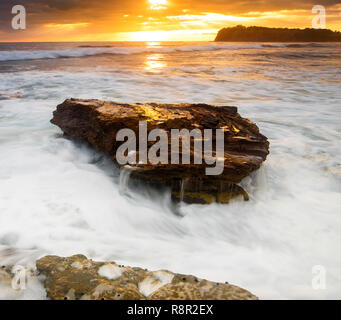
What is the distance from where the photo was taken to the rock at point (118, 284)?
1671mm

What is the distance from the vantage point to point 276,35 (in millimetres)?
98062

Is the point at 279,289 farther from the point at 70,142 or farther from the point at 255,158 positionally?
the point at 70,142

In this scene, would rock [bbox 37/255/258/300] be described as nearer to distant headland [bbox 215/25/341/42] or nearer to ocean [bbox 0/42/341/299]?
ocean [bbox 0/42/341/299]

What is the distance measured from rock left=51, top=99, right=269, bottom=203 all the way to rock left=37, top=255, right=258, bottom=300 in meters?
1.30

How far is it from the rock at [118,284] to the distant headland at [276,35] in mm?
106203

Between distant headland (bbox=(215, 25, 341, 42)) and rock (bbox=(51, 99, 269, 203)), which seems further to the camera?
distant headland (bbox=(215, 25, 341, 42))

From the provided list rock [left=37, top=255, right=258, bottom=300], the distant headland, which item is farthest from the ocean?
the distant headland

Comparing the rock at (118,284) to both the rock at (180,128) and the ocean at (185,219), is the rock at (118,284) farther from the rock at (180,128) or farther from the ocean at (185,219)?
the rock at (180,128)

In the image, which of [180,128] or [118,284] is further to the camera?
[180,128]

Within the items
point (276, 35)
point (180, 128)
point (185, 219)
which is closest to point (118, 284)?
point (185, 219)

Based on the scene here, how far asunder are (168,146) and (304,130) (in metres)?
3.92

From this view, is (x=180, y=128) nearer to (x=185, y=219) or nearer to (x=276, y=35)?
(x=185, y=219)

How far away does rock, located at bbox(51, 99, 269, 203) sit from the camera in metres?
3.03

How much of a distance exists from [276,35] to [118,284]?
113 metres
